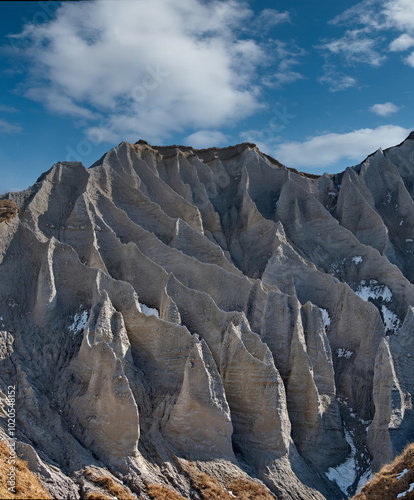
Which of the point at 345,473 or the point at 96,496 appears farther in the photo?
the point at 345,473

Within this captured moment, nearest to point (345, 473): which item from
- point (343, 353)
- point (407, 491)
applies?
point (343, 353)

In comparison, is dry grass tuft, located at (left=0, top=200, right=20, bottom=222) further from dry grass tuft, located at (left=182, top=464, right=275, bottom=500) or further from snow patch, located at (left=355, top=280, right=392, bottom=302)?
snow patch, located at (left=355, top=280, right=392, bottom=302)

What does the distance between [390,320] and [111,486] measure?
1799cm

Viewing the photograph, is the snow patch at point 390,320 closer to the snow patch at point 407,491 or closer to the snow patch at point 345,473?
the snow patch at point 345,473

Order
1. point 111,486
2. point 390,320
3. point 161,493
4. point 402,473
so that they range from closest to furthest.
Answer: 1. point 402,473
2. point 111,486
3. point 161,493
4. point 390,320

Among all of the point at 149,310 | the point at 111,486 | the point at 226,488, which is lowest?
the point at 111,486

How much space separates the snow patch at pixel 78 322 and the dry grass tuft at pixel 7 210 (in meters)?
6.68

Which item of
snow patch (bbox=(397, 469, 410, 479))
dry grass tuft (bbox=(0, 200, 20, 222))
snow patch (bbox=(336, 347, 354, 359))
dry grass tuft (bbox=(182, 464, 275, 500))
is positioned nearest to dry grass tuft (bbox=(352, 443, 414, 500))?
snow patch (bbox=(397, 469, 410, 479))

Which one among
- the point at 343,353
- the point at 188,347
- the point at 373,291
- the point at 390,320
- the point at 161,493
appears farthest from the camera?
the point at 373,291

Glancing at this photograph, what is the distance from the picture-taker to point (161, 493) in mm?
20062

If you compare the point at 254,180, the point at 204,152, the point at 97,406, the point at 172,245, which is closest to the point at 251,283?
the point at 172,245

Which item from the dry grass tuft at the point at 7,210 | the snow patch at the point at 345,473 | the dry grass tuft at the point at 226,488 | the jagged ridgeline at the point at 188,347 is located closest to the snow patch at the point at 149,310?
the jagged ridgeline at the point at 188,347

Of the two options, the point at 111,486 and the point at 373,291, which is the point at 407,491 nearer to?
the point at 111,486

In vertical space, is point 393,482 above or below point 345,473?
below
